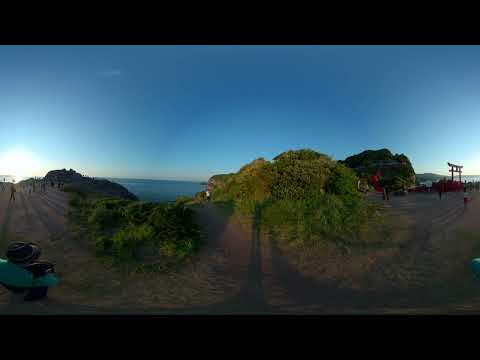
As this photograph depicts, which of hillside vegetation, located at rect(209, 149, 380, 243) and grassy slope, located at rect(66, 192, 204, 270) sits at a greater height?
hillside vegetation, located at rect(209, 149, 380, 243)

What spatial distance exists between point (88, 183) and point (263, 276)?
7254mm

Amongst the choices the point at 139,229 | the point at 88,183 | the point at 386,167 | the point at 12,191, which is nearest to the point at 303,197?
the point at 139,229

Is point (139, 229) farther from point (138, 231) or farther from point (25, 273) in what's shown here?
point (25, 273)

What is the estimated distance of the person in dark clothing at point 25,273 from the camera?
3646 mm

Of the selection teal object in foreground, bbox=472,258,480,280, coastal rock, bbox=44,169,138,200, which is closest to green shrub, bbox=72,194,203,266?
coastal rock, bbox=44,169,138,200

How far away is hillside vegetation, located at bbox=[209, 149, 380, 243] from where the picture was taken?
6.26 m

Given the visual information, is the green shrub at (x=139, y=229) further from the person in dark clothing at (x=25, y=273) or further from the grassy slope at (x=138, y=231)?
the person in dark clothing at (x=25, y=273)

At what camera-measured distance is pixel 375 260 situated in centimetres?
510

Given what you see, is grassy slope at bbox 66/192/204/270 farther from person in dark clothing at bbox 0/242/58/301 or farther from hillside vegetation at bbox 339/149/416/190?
hillside vegetation at bbox 339/149/416/190

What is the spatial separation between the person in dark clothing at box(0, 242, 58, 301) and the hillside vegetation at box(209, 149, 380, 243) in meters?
A: 5.17

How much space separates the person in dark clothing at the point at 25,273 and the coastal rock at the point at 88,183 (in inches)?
163

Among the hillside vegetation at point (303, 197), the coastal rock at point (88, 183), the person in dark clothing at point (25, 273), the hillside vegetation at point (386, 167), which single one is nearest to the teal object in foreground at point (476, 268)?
the hillside vegetation at point (303, 197)
